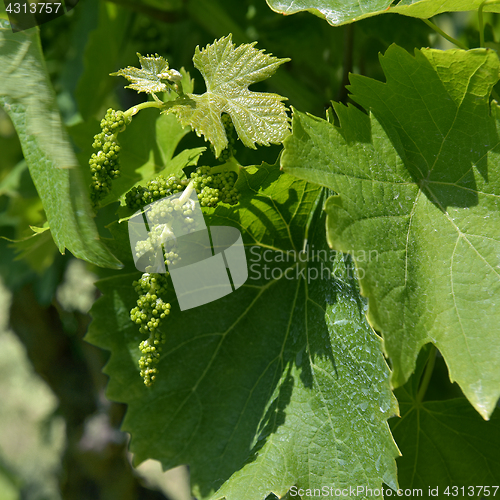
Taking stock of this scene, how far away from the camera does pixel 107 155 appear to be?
60cm

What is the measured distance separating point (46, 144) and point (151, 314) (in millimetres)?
244

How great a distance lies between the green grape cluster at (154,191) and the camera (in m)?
0.62

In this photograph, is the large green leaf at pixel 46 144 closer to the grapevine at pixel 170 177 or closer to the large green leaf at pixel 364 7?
the grapevine at pixel 170 177

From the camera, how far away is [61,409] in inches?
72.3

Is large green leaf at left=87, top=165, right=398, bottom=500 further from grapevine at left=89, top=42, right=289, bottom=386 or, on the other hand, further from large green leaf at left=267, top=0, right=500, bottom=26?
large green leaf at left=267, top=0, right=500, bottom=26

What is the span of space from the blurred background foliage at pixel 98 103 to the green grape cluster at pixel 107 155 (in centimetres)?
23

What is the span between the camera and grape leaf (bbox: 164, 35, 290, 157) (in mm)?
585

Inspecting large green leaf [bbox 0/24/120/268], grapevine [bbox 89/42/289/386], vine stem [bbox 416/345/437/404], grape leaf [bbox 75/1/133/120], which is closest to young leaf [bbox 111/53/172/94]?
grapevine [bbox 89/42/289/386]

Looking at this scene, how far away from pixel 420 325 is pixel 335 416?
18cm

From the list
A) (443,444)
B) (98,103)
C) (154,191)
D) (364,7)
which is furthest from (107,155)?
(98,103)

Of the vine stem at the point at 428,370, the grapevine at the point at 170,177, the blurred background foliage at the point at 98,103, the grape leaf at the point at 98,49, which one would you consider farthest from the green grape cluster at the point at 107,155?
the grape leaf at the point at 98,49

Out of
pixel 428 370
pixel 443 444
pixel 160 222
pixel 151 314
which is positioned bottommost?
pixel 443 444

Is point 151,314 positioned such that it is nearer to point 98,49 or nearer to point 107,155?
point 107,155

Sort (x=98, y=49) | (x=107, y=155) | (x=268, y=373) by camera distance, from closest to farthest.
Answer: (x=107, y=155)
(x=268, y=373)
(x=98, y=49)
